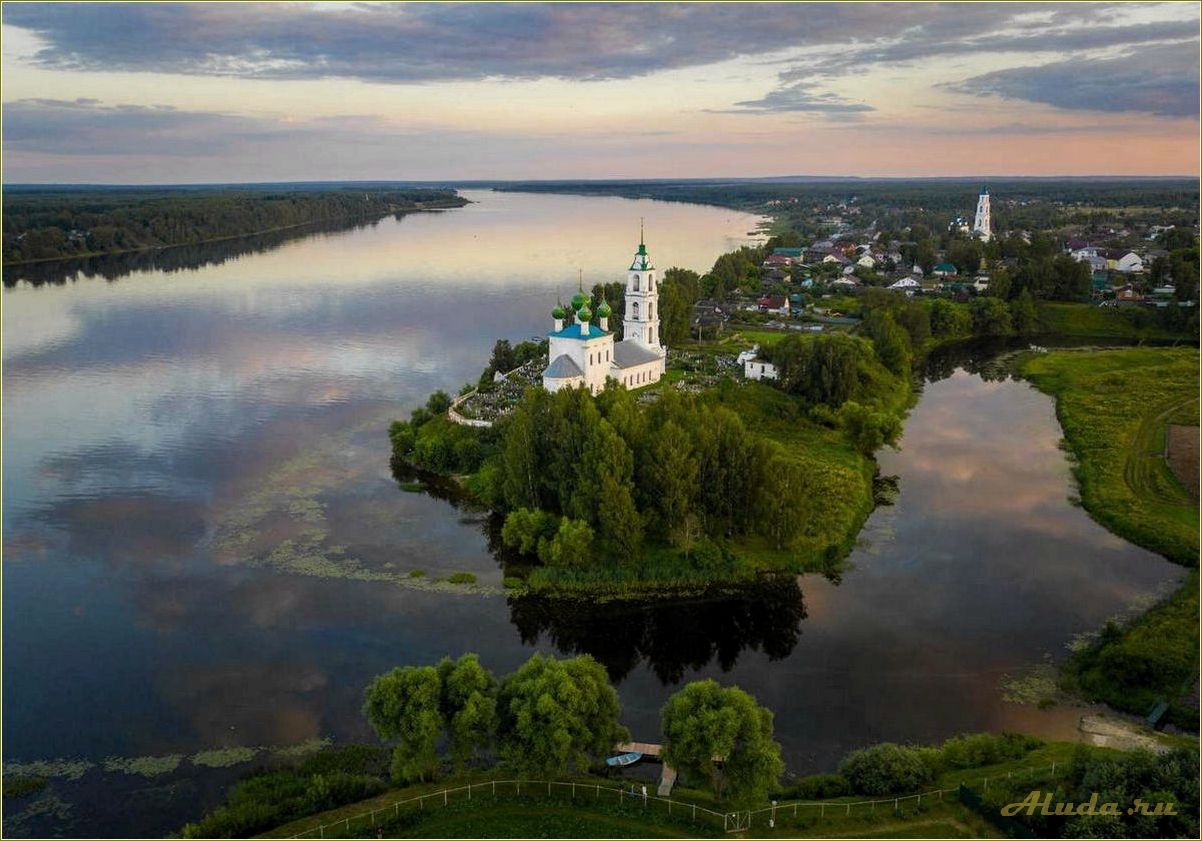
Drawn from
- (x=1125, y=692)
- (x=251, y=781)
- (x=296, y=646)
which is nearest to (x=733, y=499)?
(x=1125, y=692)

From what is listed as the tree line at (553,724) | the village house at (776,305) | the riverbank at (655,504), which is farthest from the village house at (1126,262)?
the tree line at (553,724)

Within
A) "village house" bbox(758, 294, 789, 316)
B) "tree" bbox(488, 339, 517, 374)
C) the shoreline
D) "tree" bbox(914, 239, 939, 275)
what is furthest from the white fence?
the shoreline

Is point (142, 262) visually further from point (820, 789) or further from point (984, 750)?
point (984, 750)

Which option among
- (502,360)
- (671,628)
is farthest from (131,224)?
(671,628)

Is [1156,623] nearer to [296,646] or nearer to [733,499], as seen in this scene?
[733,499]

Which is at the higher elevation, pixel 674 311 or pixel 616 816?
pixel 674 311
